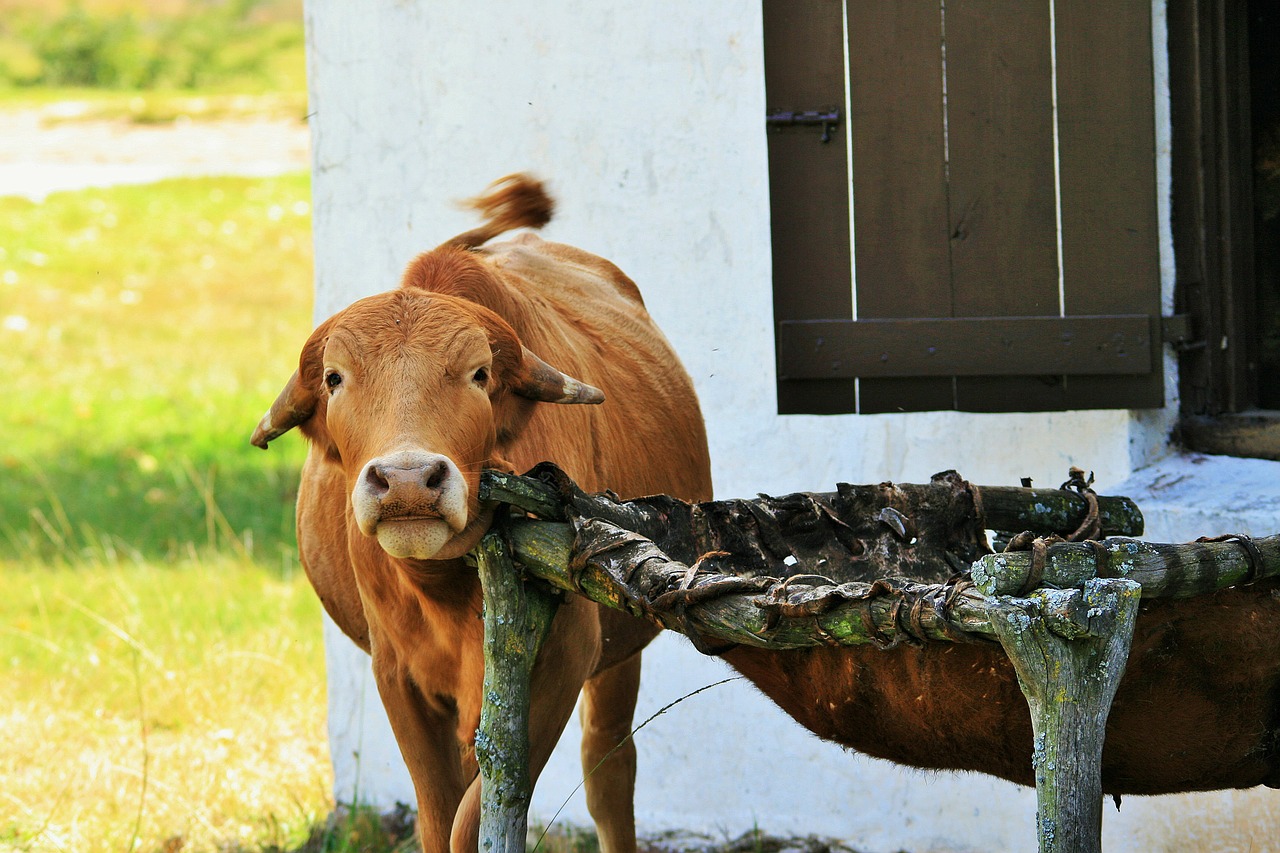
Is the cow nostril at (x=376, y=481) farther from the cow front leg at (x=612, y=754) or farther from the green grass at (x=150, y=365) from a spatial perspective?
the green grass at (x=150, y=365)

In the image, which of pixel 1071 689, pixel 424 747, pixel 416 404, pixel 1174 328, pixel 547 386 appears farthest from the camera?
pixel 1174 328

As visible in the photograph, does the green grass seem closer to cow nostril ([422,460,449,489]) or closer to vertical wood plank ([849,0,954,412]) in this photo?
vertical wood plank ([849,0,954,412])

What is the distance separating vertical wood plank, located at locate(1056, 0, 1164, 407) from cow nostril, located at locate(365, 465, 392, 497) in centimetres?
207

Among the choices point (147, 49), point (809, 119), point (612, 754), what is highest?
point (147, 49)

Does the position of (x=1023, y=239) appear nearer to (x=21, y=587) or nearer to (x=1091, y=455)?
(x=1091, y=455)

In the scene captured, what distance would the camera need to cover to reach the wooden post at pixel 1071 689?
189 centimetres

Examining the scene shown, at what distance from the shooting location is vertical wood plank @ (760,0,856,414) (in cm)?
392

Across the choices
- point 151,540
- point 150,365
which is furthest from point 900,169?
point 150,365

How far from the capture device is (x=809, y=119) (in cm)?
393

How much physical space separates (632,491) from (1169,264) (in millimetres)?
1501

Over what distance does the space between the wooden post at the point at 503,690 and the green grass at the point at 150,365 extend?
13.3 feet

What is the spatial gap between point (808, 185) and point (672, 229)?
524 millimetres

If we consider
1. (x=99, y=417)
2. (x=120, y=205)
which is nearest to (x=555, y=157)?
(x=99, y=417)

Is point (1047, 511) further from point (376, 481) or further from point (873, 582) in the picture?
point (376, 481)
